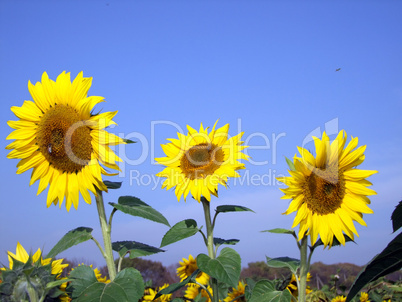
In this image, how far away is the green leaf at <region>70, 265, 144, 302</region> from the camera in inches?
128

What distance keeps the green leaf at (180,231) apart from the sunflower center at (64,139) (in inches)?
36.2

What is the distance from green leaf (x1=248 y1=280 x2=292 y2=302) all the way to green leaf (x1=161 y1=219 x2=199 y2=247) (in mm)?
694

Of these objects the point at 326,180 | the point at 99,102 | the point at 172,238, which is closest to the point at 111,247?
the point at 172,238

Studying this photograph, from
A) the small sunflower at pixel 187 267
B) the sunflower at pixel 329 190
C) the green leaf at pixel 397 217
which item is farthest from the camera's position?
the small sunflower at pixel 187 267

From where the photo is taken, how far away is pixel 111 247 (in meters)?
3.70

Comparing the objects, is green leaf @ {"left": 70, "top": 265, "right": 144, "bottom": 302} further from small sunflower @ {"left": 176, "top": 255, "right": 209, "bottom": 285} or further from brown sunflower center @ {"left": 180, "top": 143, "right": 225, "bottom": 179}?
small sunflower @ {"left": 176, "top": 255, "right": 209, "bottom": 285}

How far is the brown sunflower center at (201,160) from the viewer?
161 inches

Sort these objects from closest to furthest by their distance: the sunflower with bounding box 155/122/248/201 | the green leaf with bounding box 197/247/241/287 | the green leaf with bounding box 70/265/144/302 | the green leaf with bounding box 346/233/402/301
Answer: the green leaf with bounding box 346/233/402/301 → the green leaf with bounding box 70/265/144/302 → the green leaf with bounding box 197/247/241/287 → the sunflower with bounding box 155/122/248/201

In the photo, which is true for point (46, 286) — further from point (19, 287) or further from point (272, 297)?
point (272, 297)

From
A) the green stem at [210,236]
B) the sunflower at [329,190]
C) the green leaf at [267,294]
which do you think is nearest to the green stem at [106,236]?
the green stem at [210,236]

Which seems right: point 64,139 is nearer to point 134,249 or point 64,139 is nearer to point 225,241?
point 134,249

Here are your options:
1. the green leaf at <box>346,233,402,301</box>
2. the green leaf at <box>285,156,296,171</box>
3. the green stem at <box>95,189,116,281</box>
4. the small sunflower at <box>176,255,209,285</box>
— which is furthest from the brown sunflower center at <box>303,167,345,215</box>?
the small sunflower at <box>176,255,209,285</box>

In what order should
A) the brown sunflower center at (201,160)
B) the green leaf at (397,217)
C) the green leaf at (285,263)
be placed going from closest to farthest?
the green leaf at (397,217) → the green leaf at (285,263) → the brown sunflower center at (201,160)

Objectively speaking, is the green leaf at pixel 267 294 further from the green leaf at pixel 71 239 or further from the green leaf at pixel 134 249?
the green leaf at pixel 71 239
